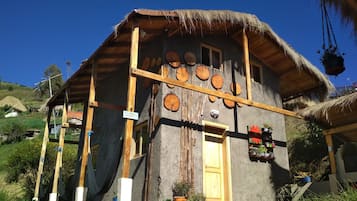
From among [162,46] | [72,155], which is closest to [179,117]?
[162,46]

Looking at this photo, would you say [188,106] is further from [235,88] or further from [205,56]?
[235,88]

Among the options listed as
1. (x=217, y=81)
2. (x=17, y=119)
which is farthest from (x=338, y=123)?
(x=17, y=119)

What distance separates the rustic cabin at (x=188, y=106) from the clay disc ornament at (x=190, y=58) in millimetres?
29

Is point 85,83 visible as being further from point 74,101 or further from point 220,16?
point 220,16

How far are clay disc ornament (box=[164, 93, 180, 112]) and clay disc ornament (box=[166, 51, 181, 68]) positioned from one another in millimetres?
845

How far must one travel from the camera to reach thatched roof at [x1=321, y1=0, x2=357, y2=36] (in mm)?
3466

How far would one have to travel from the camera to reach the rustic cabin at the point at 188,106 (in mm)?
8016

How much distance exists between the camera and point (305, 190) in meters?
9.22

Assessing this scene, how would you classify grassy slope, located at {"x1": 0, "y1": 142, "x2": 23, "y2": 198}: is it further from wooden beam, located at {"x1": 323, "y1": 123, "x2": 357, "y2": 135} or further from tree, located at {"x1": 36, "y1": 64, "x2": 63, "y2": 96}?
tree, located at {"x1": 36, "y1": 64, "x2": 63, "y2": 96}

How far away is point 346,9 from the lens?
11.7 ft

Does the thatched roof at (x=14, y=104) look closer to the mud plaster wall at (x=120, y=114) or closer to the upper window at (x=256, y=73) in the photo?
the mud plaster wall at (x=120, y=114)

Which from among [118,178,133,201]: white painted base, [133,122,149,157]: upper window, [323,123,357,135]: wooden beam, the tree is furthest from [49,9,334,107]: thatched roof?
the tree

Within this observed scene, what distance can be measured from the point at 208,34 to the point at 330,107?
3823 mm

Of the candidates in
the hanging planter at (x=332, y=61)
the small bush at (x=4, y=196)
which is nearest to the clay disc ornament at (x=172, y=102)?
the hanging planter at (x=332, y=61)
